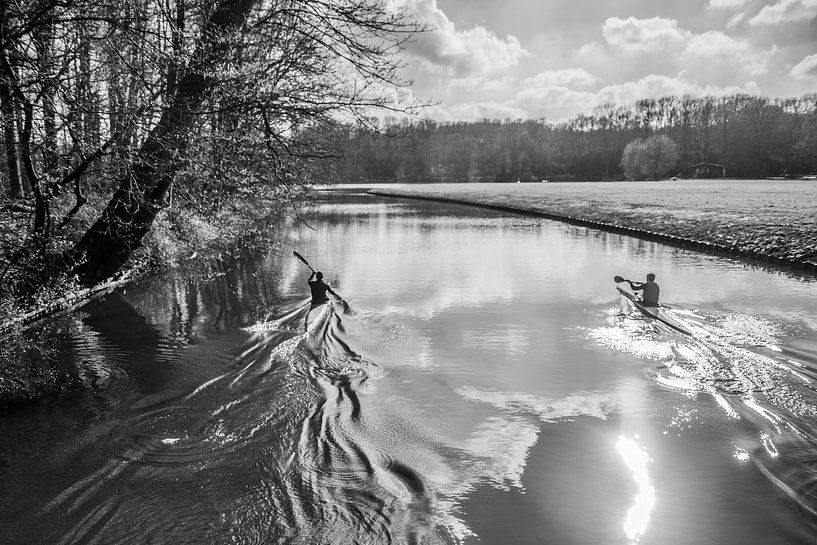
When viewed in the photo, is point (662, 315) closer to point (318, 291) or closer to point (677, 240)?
point (318, 291)

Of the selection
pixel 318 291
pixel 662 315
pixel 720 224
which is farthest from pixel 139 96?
pixel 720 224

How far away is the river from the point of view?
4.58m

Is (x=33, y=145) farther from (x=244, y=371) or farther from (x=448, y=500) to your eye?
(x=448, y=500)

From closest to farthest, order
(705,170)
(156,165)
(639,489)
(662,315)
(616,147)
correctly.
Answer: (639,489)
(156,165)
(662,315)
(705,170)
(616,147)

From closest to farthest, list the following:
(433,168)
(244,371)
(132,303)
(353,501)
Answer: (353,501), (244,371), (132,303), (433,168)

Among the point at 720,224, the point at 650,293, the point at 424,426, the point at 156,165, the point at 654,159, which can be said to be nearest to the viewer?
the point at 424,426

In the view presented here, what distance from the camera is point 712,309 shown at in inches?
460

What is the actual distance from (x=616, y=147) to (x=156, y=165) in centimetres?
13375

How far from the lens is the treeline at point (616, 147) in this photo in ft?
303

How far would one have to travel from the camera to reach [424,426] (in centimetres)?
641

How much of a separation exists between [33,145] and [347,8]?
5229 mm

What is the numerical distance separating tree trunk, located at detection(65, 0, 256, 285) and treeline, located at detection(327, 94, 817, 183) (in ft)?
236

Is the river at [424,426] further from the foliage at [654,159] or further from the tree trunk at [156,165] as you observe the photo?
the foliage at [654,159]

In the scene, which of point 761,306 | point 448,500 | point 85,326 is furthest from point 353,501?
point 761,306
